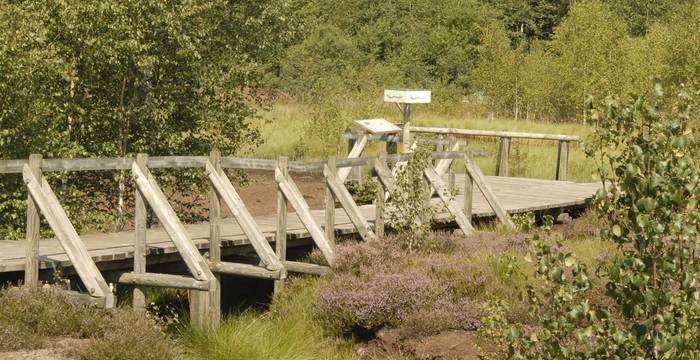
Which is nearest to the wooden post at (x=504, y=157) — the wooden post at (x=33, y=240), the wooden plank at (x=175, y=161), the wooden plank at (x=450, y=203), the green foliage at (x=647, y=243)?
the wooden plank at (x=450, y=203)

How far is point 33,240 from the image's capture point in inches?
478

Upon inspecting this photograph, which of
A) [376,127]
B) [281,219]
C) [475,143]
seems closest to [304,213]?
[281,219]

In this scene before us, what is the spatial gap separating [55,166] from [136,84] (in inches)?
235

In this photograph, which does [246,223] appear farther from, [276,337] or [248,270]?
[276,337]

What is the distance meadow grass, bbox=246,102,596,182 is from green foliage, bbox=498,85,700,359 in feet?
51.1

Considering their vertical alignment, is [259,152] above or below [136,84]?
below

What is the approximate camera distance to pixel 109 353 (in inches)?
437

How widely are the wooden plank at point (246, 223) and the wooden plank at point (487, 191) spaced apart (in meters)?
5.45

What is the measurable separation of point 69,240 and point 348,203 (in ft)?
14.3

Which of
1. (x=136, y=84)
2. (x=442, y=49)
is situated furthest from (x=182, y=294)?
(x=442, y=49)

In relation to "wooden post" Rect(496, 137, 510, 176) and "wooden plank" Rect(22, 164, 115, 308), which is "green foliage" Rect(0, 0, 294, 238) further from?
"wooden post" Rect(496, 137, 510, 176)

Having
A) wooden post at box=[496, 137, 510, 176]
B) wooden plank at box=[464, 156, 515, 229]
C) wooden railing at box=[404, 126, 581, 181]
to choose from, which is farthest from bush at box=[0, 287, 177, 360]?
wooden post at box=[496, 137, 510, 176]

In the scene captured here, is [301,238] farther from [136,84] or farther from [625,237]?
[625,237]

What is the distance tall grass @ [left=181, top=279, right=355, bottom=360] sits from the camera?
41.7 feet
